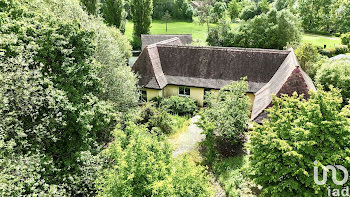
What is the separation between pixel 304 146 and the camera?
11008 mm

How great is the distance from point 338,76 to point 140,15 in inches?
1622

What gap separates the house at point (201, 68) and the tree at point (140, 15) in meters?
26.3

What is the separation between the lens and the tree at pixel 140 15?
49.8m

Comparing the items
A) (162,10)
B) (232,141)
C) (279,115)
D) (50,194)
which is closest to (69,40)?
(50,194)

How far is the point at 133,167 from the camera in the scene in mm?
9305

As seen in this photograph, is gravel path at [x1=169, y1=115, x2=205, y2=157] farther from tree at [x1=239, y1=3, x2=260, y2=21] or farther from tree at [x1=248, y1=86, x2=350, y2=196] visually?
tree at [x1=239, y1=3, x2=260, y2=21]

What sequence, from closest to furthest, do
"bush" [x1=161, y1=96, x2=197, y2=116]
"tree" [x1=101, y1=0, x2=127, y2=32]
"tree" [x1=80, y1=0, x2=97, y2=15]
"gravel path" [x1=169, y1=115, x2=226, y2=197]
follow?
1. "gravel path" [x1=169, y1=115, x2=226, y2=197]
2. "bush" [x1=161, y1=96, x2=197, y2=116]
3. "tree" [x1=80, y1=0, x2=97, y2=15]
4. "tree" [x1=101, y1=0, x2=127, y2=32]

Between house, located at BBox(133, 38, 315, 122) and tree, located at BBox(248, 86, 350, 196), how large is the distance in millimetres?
11516

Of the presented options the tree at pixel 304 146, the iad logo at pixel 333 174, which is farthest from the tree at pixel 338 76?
the iad logo at pixel 333 174

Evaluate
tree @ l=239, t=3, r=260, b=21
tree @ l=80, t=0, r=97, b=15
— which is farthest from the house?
tree @ l=239, t=3, r=260, b=21

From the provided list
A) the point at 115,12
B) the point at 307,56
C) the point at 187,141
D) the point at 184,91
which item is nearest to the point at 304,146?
the point at 187,141

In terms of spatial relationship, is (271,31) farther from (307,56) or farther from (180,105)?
(180,105)

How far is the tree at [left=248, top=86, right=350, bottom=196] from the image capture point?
10586 millimetres

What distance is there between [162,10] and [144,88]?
216 ft
